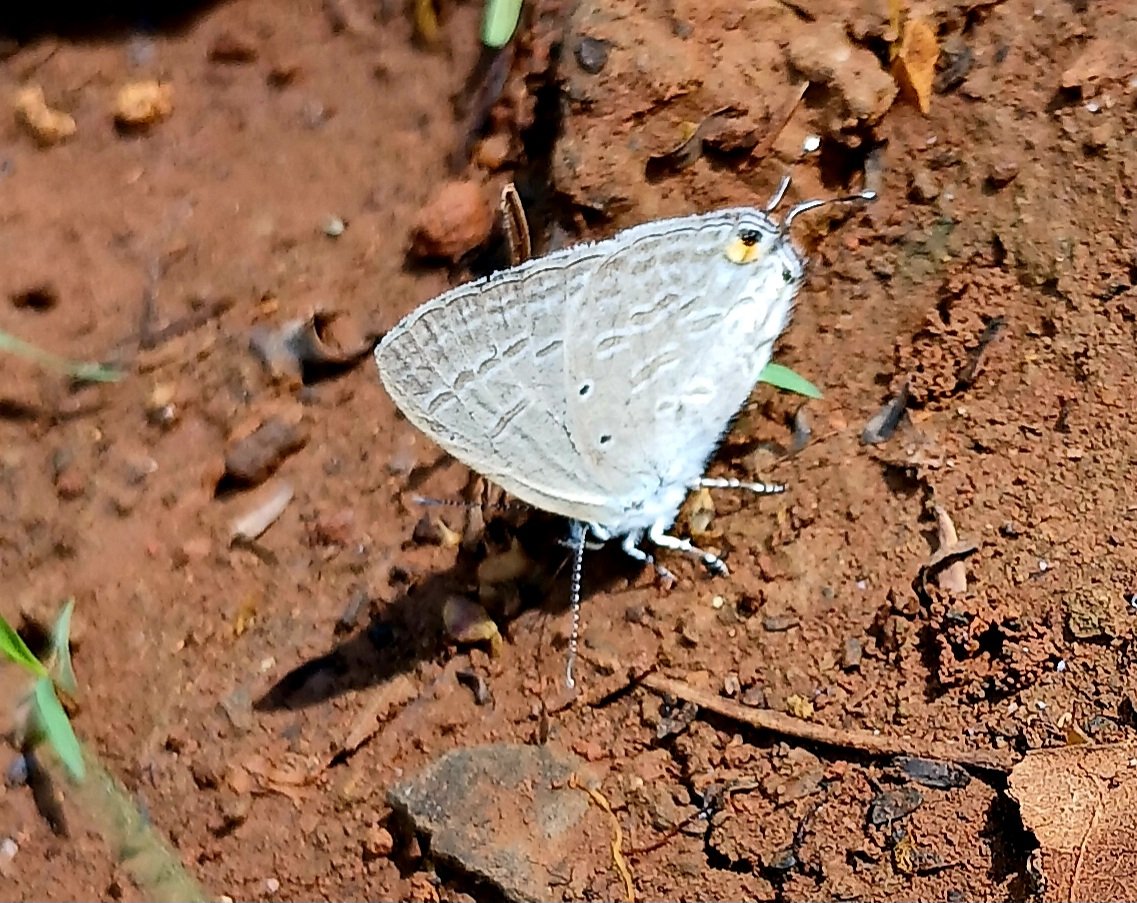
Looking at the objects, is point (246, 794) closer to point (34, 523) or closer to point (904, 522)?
point (34, 523)

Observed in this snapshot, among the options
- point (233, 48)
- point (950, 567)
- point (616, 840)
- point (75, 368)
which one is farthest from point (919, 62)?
point (75, 368)

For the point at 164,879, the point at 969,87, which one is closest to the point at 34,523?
the point at 164,879

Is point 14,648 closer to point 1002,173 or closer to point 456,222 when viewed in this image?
point 456,222

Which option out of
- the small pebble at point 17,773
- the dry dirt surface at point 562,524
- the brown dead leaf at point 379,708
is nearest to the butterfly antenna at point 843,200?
the dry dirt surface at point 562,524

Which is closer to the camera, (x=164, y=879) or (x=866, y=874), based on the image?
(x=866, y=874)

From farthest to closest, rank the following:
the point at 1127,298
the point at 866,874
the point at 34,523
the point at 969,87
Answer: the point at 34,523 → the point at 969,87 → the point at 1127,298 → the point at 866,874

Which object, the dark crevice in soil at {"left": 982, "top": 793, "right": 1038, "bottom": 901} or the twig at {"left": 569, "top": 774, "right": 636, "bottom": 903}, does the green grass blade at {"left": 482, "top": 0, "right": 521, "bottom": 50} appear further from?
the dark crevice in soil at {"left": 982, "top": 793, "right": 1038, "bottom": 901}

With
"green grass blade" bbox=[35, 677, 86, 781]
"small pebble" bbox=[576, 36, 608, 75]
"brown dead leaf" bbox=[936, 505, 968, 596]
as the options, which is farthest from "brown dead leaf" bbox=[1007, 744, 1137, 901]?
"green grass blade" bbox=[35, 677, 86, 781]
